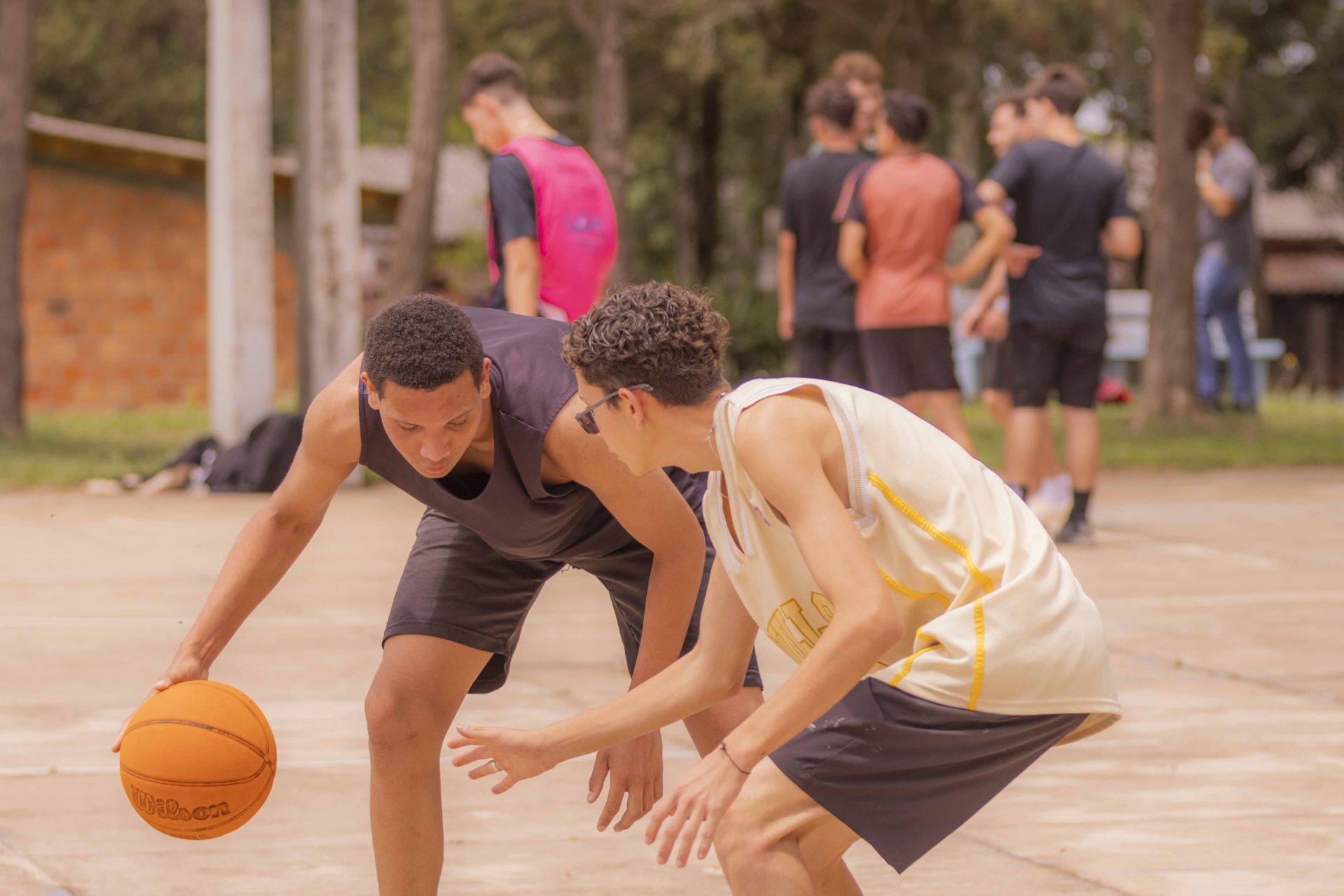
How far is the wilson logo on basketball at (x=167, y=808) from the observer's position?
3535mm

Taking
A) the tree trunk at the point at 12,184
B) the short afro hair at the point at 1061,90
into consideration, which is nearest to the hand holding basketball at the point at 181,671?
the short afro hair at the point at 1061,90

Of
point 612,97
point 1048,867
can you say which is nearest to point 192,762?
point 1048,867

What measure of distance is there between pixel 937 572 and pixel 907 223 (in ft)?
20.9

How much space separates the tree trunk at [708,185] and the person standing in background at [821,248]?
20.0 meters

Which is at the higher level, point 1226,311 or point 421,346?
point 421,346

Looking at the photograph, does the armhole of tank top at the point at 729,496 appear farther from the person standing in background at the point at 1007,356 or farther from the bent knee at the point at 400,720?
the person standing in background at the point at 1007,356

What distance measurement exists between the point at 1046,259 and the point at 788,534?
21.4 ft

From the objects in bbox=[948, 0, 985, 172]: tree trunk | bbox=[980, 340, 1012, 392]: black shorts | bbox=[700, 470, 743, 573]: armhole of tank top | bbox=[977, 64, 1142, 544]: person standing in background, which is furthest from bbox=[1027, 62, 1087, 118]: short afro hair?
bbox=[948, 0, 985, 172]: tree trunk

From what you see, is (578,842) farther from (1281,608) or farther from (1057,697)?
(1281,608)

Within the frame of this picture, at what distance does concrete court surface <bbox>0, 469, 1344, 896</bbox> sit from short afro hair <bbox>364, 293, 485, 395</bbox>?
1.36 metres

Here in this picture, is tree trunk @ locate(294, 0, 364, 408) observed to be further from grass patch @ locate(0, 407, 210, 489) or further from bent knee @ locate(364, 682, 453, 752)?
bent knee @ locate(364, 682, 453, 752)

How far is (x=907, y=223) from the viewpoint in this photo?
911 centimetres

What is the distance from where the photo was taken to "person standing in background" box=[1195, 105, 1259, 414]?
1488 centimetres

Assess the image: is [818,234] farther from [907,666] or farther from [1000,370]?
[907,666]
